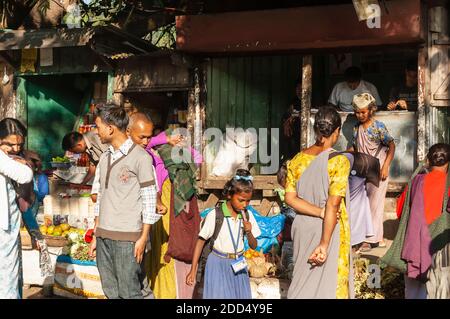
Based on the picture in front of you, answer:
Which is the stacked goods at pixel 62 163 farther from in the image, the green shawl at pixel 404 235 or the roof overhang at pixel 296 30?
the green shawl at pixel 404 235

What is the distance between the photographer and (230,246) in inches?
222

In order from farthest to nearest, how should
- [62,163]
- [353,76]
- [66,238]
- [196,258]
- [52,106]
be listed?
[52,106] < [62,163] < [353,76] < [66,238] < [196,258]

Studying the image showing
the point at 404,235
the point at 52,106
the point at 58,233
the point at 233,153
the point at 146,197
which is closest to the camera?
the point at 146,197

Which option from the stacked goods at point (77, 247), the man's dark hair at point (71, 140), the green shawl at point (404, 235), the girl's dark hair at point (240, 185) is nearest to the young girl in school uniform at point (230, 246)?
the girl's dark hair at point (240, 185)

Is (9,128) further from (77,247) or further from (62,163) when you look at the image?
Answer: (62,163)

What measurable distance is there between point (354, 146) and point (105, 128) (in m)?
4.14

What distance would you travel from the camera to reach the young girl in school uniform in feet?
18.4

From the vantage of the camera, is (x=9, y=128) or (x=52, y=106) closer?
(x=9, y=128)

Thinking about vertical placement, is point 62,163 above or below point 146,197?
above

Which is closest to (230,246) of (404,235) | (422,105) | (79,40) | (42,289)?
(404,235)

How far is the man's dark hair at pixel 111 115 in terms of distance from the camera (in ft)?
17.3

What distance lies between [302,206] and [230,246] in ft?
3.12

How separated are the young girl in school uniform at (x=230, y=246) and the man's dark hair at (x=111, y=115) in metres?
1.11

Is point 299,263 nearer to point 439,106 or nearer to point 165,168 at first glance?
point 165,168
